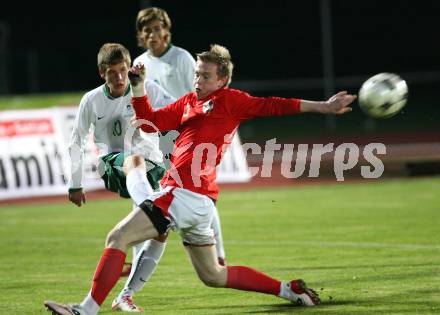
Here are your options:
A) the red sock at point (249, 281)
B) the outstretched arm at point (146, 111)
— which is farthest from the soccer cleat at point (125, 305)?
the outstretched arm at point (146, 111)

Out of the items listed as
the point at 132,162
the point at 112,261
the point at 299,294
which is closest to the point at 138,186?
the point at 132,162

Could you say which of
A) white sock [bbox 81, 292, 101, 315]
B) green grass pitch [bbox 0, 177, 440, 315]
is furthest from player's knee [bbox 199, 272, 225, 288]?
white sock [bbox 81, 292, 101, 315]

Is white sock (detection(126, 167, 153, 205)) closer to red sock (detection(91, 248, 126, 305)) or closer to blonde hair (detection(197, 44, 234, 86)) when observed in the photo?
red sock (detection(91, 248, 126, 305))

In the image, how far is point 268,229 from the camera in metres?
11.8

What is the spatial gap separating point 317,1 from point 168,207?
29.0 meters

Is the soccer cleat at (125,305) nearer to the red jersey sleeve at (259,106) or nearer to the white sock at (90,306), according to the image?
the white sock at (90,306)

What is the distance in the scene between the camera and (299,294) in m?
6.69

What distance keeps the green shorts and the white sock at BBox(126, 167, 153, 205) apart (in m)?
0.60

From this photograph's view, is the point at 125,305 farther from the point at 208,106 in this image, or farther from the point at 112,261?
the point at 208,106

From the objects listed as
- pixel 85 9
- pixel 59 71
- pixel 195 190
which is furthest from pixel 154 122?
pixel 85 9

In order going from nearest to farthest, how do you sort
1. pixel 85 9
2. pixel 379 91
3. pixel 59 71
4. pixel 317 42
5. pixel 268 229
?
pixel 379 91, pixel 268 229, pixel 59 71, pixel 317 42, pixel 85 9

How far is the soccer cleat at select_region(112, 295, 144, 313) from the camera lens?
269 inches

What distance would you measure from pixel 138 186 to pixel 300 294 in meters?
1.32

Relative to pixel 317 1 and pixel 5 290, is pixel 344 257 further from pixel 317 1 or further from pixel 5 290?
pixel 317 1
